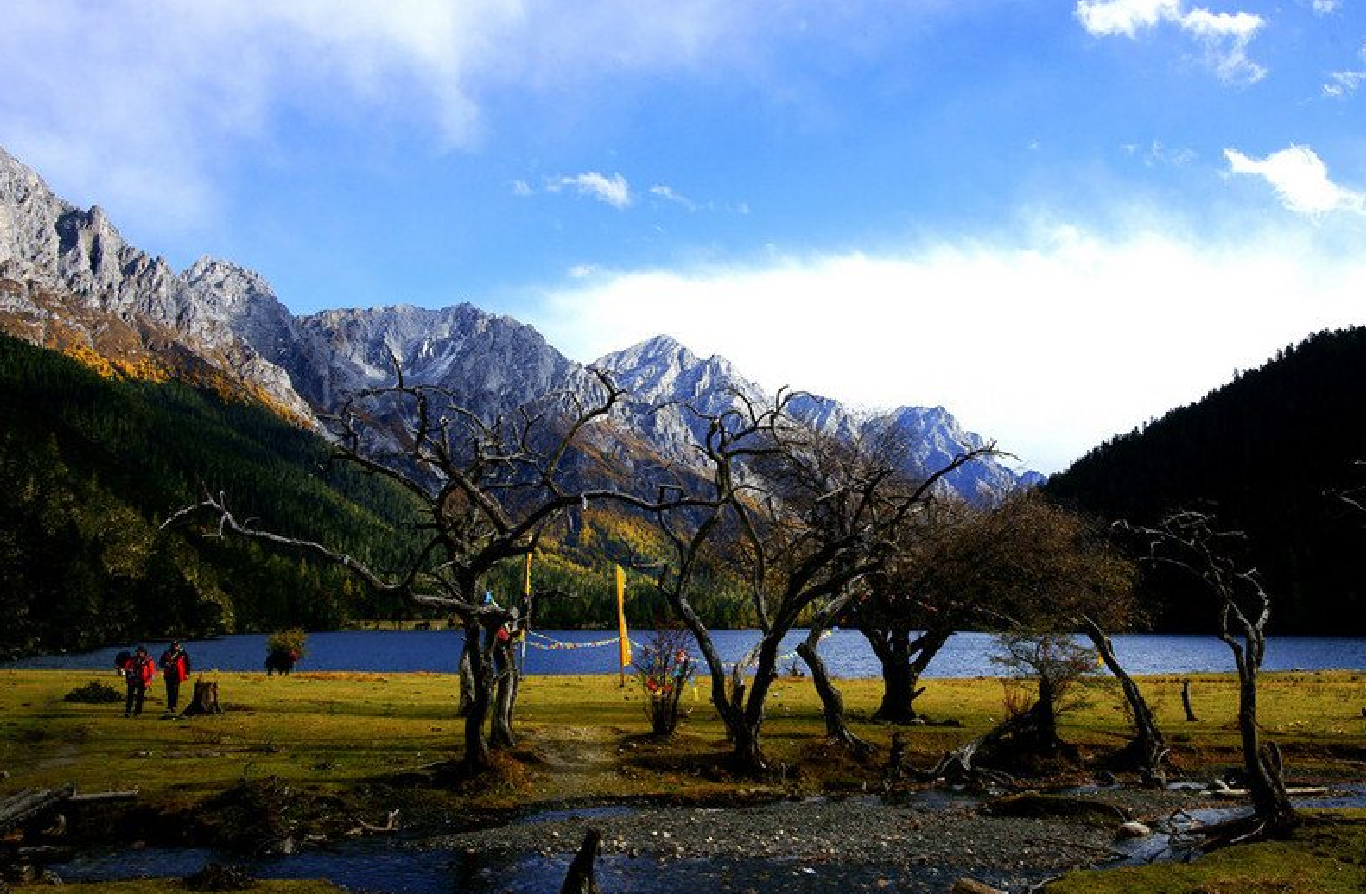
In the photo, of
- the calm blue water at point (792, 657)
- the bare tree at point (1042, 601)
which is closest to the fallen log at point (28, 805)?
the bare tree at point (1042, 601)

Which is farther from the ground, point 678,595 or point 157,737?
point 678,595

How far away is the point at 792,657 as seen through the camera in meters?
103

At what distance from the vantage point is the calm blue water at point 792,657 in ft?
340

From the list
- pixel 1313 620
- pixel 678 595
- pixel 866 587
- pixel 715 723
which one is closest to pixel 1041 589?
Result: pixel 866 587

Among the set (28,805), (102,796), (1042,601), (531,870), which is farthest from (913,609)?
(28,805)

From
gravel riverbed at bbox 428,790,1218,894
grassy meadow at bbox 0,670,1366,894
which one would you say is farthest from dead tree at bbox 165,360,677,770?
gravel riverbed at bbox 428,790,1218,894

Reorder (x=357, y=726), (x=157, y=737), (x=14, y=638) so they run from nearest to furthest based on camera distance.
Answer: (x=157, y=737) → (x=357, y=726) → (x=14, y=638)

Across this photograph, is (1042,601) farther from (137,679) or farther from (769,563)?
(137,679)

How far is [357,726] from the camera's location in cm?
3962

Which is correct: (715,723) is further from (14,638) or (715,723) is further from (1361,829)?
(14,638)

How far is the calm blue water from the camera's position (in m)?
104

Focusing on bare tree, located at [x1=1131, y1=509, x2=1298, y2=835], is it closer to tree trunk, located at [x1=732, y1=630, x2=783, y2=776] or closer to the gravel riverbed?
the gravel riverbed

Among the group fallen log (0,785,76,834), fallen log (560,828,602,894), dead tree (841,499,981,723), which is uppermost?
dead tree (841,499,981,723)

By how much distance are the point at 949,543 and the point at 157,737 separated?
35.6 meters
